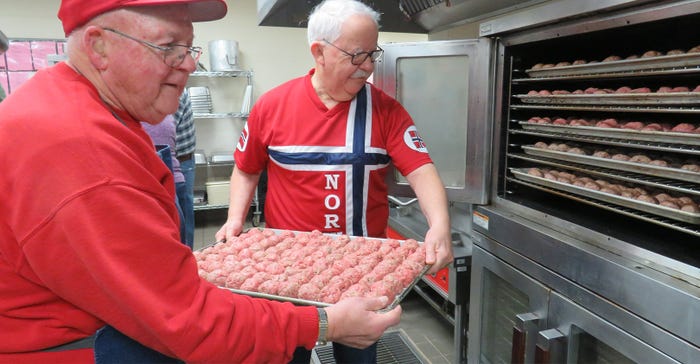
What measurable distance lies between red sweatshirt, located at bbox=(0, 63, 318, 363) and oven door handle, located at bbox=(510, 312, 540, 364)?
1146 mm

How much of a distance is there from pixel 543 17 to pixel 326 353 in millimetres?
2209

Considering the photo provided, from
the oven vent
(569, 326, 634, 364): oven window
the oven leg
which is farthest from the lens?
the oven vent

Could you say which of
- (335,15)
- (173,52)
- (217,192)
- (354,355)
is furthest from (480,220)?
(217,192)

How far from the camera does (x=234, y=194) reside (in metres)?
1.95

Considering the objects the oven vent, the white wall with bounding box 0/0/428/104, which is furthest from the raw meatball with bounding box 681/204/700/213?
the white wall with bounding box 0/0/428/104

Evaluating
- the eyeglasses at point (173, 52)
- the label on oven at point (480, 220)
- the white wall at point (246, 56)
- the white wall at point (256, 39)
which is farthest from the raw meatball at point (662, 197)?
the white wall at point (246, 56)

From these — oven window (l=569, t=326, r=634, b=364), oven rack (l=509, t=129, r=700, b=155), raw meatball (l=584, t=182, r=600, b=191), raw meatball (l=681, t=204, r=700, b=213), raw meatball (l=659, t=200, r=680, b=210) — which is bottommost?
oven window (l=569, t=326, r=634, b=364)

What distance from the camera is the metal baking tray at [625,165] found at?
1.31 metres

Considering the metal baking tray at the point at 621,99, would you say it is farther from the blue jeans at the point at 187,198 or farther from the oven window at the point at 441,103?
the blue jeans at the point at 187,198

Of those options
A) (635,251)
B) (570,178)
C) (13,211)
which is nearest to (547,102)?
(570,178)

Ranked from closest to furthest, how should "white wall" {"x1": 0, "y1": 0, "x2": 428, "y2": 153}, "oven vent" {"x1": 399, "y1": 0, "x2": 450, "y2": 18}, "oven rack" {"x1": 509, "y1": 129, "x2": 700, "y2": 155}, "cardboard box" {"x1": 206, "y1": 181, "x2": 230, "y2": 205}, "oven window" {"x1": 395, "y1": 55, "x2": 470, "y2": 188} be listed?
"oven rack" {"x1": 509, "y1": 129, "x2": 700, "y2": 155} < "oven window" {"x1": 395, "y1": 55, "x2": 470, "y2": 188} < "oven vent" {"x1": 399, "y1": 0, "x2": 450, "y2": 18} < "cardboard box" {"x1": 206, "y1": 181, "x2": 230, "y2": 205} < "white wall" {"x1": 0, "y1": 0, "x2": 428, "y2": 153}

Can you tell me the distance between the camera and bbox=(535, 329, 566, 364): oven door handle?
5.25 ft

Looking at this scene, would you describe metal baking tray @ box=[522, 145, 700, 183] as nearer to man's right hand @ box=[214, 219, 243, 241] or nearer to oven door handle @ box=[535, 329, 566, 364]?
oven door handle @ box=[535, 329, 566, 364]

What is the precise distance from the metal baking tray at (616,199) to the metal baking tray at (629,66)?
40 cm
